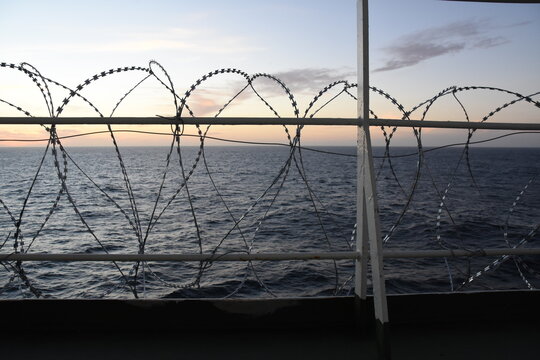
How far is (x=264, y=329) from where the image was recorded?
2.58 meters

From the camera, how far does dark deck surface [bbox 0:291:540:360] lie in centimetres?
236

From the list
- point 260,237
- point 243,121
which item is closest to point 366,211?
point 243,121

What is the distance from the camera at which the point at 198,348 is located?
2.39 metres

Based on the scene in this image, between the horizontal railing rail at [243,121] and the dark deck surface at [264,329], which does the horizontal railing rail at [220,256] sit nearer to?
the dark deck surface at [264,329]

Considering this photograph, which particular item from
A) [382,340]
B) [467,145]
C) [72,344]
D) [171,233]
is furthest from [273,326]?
[171,233]

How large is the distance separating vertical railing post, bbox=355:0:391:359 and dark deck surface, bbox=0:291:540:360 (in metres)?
0.29

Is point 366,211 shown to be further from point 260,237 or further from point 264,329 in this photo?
point 260,237

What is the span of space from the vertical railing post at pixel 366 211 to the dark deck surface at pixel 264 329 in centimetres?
29

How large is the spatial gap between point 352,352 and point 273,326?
1.73ft

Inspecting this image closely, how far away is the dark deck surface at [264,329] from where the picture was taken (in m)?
2.36

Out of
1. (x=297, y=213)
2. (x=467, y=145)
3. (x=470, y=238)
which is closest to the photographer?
(x=467, y=145)

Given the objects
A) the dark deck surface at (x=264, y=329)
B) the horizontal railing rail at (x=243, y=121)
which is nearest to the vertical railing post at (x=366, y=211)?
the horizontal railing rail at (x=243, y=121)

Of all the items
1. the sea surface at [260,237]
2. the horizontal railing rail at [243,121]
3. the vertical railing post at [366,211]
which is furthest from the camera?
the sea surface at [260,237]

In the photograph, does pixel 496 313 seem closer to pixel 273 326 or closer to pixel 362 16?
pixel 273 326
